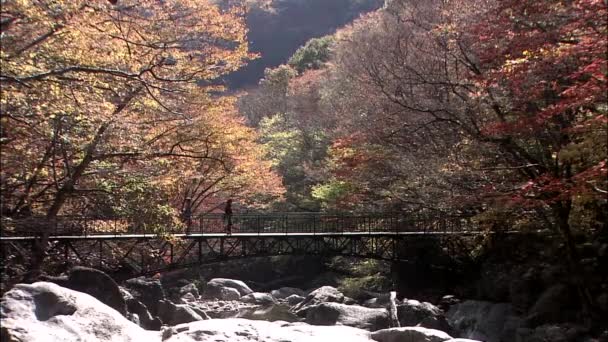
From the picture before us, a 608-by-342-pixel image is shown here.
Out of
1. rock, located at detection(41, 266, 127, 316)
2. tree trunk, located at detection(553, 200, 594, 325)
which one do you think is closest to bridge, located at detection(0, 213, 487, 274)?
rock, located at detection(41, 266, 127, 316)

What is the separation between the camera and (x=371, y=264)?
84.8 feet

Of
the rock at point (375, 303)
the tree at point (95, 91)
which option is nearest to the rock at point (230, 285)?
the rock at point (375, 303)

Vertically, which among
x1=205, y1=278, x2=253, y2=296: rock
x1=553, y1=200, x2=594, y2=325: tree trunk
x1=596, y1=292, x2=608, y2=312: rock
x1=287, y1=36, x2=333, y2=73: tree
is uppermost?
x1=287, y1=36, x2=333, y2=73: tree

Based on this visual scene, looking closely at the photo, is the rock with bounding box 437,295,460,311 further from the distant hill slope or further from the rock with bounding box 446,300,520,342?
the distant hill slope

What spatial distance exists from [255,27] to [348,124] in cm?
7506

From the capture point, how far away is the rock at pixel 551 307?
15.8 m

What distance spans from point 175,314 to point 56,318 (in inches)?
512

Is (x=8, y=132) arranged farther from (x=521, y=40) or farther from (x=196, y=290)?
(x=196, y=290)

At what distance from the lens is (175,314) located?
19609 mm

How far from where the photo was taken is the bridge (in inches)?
603

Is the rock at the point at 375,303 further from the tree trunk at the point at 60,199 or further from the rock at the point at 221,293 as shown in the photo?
the tree trunk at the point at 60,199

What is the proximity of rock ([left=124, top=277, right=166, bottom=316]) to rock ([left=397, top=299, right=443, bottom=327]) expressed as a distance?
10032 millimetres

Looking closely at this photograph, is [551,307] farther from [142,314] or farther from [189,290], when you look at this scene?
[189,290]

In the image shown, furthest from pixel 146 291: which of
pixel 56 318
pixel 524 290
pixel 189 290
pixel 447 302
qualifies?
pixel 56 318
